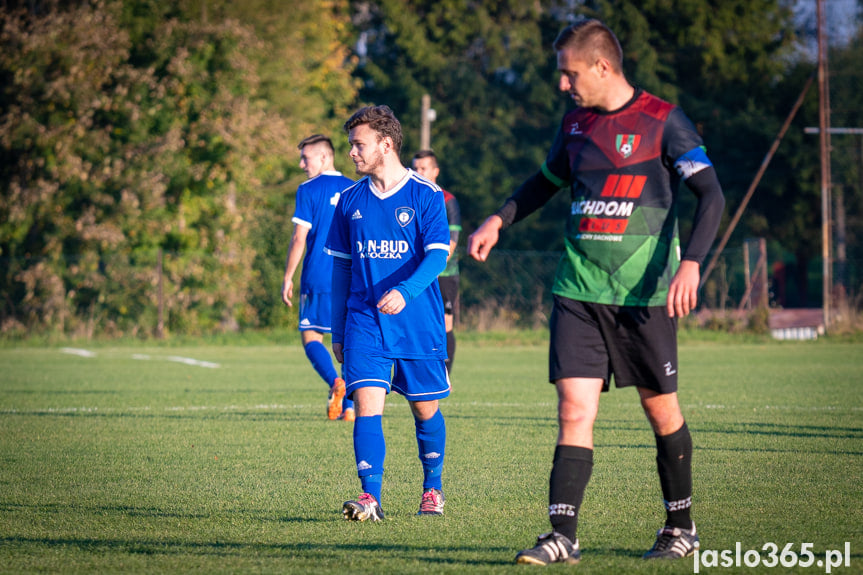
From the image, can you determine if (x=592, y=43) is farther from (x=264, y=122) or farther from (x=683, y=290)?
(x=264, y=122)

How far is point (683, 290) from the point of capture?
4043mm

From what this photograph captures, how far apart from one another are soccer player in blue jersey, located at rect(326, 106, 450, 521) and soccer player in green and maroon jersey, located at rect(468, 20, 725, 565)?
3.99 ft

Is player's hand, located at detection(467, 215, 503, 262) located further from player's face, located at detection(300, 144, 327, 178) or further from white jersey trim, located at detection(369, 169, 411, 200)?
player's face, located at detection(300, 144, 327, 178)

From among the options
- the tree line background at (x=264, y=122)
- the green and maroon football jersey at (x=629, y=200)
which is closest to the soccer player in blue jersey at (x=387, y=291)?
the green and maroon football jersey at (x=629, y=200)

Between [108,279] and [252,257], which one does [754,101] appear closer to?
[252,257]

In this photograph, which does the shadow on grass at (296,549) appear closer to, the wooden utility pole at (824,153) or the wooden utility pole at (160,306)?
the wooden utility pole at (160,306)

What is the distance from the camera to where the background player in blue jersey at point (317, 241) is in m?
9.44

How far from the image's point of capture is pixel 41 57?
86.8 ft

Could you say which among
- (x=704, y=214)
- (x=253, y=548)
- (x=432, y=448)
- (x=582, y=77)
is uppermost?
(x=582, y=77)

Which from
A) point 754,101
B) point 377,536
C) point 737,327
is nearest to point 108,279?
point 737,327

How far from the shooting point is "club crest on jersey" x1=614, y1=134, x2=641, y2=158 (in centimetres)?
421

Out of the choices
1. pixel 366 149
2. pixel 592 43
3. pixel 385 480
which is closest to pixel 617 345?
pixel 592 43

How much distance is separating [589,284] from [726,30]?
39.1m

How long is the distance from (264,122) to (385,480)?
911 inches
